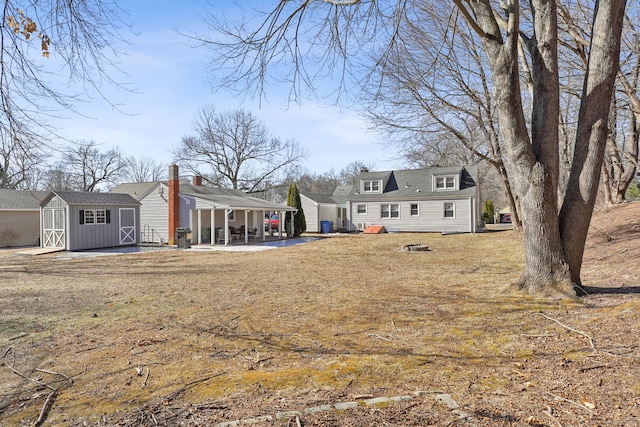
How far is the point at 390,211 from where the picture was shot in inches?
1184

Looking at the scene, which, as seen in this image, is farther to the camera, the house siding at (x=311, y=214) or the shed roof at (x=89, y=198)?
the house siding at (x=311, y=214)

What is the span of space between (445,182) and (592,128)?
2364cm

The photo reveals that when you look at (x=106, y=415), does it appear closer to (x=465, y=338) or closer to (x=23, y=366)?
(x=23, y=366)

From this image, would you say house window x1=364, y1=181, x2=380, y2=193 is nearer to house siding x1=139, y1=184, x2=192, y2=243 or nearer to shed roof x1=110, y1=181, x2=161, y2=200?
house siding x1=139, y1=184, x2=192, y2=243

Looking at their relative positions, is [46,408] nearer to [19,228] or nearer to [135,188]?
[19,228]

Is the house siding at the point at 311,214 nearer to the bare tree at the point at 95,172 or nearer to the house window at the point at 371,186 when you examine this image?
the house window at the point at 371,186

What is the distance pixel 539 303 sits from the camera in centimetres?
537

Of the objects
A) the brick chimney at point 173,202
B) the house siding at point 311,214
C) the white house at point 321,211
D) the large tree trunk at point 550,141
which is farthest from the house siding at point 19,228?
the large tree trunk at point 550,141

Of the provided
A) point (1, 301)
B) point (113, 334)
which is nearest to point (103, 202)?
point (1, 301)

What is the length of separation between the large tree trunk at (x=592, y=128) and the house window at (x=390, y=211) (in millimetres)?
24076

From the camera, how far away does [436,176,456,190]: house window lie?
1116 inches

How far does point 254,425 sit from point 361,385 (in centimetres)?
95

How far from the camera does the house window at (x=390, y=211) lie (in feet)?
98.1

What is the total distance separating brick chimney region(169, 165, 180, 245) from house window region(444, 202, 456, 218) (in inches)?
685
